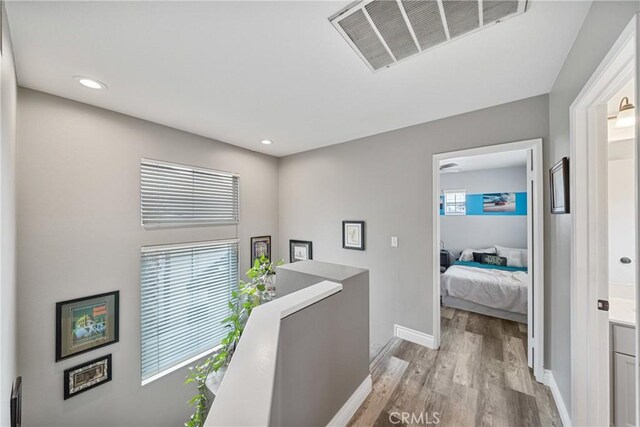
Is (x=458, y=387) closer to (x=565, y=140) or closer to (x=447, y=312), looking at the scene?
(x=565, y=140)

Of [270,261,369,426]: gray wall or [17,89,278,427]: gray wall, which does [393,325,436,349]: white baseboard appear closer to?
[270,261,369,426]: gray wall

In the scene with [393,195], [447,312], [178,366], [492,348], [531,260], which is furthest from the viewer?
[447,312]

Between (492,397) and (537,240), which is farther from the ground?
(537,240)

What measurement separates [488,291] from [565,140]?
2.73m

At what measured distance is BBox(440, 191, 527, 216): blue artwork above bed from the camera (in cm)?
510

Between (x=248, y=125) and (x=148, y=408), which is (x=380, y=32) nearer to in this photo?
(x=248, y=125)

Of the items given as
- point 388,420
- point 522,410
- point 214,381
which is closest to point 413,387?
point 388,420

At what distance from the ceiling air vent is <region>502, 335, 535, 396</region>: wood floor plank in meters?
2.51

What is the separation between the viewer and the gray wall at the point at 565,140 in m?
0.98

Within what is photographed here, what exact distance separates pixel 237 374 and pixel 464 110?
2685mm

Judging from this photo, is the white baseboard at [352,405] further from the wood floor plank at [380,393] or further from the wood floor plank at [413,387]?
the wood floor plank at [413,387]

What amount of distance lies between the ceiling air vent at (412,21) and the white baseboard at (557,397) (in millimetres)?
2317

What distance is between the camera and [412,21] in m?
1.22

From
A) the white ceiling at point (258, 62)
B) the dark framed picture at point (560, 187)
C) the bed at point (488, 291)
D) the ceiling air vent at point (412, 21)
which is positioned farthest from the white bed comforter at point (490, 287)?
the ceiling air vent at point (412, 21)
